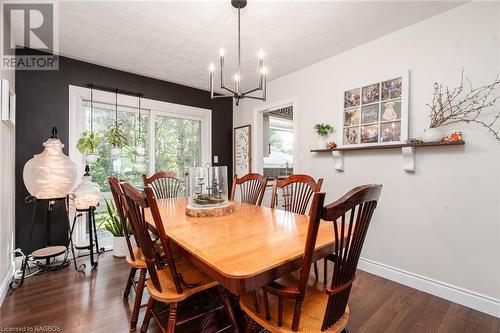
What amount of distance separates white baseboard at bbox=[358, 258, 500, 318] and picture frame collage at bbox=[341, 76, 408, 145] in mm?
1304

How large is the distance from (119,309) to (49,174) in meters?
1.47

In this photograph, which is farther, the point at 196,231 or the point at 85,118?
the point at 85,118

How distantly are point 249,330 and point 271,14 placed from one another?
2.35 m

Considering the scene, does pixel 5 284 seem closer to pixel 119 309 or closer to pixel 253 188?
pixel 119 309

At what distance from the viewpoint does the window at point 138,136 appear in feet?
9.89

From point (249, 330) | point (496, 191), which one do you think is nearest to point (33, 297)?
point (249, 330)

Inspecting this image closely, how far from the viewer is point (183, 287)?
1274mm

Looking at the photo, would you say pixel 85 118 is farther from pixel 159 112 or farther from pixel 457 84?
pixel 457 84

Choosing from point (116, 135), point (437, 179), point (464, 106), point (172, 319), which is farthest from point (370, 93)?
point (116, 135)

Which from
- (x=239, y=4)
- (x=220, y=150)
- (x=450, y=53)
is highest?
(x=239, y=4)

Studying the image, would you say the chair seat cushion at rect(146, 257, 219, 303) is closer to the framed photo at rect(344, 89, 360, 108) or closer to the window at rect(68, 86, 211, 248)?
the window at rect(68, 86, 211, 248)

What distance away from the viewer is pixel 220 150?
14.5 feet

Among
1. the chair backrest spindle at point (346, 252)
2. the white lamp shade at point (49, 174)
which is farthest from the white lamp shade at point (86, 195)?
the chair backrest spindle at point (346, 252)

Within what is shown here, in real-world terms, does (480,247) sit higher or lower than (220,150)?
lower
